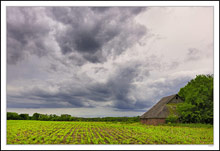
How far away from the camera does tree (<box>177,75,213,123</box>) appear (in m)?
15.5

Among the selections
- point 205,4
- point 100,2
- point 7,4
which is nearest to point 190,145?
point 205,4

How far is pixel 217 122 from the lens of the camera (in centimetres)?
828

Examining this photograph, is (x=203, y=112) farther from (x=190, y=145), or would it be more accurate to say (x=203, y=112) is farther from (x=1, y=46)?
(x=1, y=46)

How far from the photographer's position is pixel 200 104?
16.8 meters

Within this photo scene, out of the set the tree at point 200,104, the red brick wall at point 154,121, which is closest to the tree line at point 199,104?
the tree at point 200,104

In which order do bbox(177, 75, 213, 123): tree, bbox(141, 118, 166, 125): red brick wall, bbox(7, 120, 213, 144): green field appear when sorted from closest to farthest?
1. bbox(7, 120, 213, 144): green field
2. bbox(177, 75, 213, 123): tree
3. bbox(141, 118, 166, 125): red brick wall

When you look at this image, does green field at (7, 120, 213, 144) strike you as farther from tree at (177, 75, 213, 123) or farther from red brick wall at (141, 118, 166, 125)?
red brick wall at (141, 118, 166, 125)

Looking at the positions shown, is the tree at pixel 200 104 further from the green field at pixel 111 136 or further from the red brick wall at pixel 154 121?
the red brick wall at pixel 154 121

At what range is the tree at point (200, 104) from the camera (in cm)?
1548

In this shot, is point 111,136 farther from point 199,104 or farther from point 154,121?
point 154,121

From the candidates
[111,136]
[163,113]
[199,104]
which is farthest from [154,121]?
[111,136]

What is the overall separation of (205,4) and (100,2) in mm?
5163

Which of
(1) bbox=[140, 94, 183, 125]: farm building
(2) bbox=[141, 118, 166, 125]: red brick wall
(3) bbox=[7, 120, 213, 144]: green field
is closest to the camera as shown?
(3) bbox=[7, 120, 213, 144]: green field

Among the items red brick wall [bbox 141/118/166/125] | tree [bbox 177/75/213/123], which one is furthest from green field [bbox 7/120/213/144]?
red brick wall [bbox 141/118/166/125]
